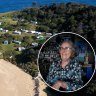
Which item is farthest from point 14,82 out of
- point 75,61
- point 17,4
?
point 17,4

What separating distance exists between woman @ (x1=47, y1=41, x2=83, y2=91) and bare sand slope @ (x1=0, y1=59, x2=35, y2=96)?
1139 centimetres

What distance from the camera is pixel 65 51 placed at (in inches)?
181

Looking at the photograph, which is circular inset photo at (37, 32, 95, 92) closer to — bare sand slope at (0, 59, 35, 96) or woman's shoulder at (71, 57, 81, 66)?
woman's shoulder at (71, 57, 81, 66)

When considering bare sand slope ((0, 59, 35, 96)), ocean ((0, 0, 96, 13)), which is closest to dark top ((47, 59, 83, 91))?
bare sand slope ((0, 59, 35, 96))

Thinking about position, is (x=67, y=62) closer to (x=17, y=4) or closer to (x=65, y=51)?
(x=65, y=51)

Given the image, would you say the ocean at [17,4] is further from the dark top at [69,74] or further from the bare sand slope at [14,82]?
the dark top at [69,74]

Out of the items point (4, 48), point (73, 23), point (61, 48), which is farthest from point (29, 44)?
point (61, 48)

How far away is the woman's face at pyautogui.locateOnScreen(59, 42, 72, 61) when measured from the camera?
4582mm

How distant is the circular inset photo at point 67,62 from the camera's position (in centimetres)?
460

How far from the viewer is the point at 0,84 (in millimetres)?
17219

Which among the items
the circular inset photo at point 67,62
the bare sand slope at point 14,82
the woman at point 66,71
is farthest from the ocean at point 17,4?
the woman at point 66,71

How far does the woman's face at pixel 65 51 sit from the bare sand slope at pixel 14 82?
1153 centimetres

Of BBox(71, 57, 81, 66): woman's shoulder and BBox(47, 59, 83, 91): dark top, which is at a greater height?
BBox(71, 57, 81, 66): woman's shoulder

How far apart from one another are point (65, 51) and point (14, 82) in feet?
43.0
